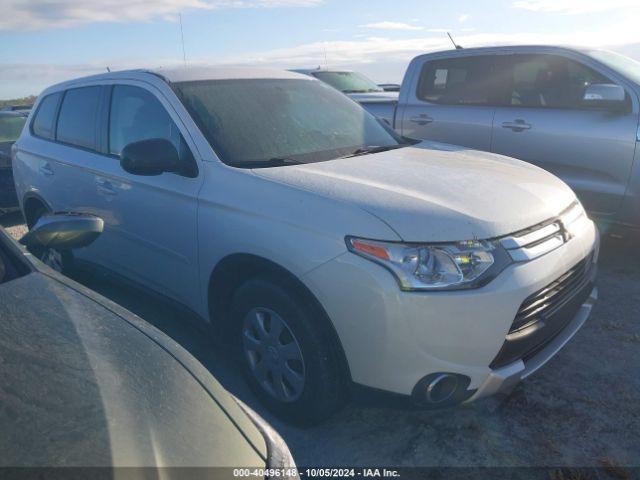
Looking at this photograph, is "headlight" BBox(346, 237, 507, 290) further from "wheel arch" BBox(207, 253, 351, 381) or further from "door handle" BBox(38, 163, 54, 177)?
"door handle" BBox(38, 163, 54, 177)

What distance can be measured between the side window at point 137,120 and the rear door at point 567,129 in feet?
10.7

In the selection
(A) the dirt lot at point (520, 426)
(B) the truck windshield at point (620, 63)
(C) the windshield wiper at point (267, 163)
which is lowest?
(A) the dirt lot at point (520, 426)

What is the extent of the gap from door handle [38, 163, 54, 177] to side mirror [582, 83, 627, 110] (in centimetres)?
432

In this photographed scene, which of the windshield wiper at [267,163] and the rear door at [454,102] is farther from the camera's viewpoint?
the rear door at [454,102]

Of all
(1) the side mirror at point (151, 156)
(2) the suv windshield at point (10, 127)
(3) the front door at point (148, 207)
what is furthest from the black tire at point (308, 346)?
(2) the suv windshield at point (10, 127)

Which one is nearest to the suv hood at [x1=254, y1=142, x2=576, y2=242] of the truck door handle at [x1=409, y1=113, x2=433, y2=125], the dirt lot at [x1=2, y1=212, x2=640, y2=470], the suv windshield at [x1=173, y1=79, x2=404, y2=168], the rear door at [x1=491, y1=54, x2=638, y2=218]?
the suv windshield at [x1=173, y1=79, x2=404, y2=168]

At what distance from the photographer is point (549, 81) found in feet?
16.6

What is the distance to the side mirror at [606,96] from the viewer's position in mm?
4426

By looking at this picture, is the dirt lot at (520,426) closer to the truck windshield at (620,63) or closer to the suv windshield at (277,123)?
the suv windshield at (277,123)

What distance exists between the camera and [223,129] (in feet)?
9.83

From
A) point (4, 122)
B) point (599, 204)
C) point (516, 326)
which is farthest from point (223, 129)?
point (4, 122)

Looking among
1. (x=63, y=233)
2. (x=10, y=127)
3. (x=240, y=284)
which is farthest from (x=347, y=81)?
(x=63, y=233)

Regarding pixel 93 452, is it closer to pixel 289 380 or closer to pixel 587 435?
pixel 289 380

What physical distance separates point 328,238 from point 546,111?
3508 mm
